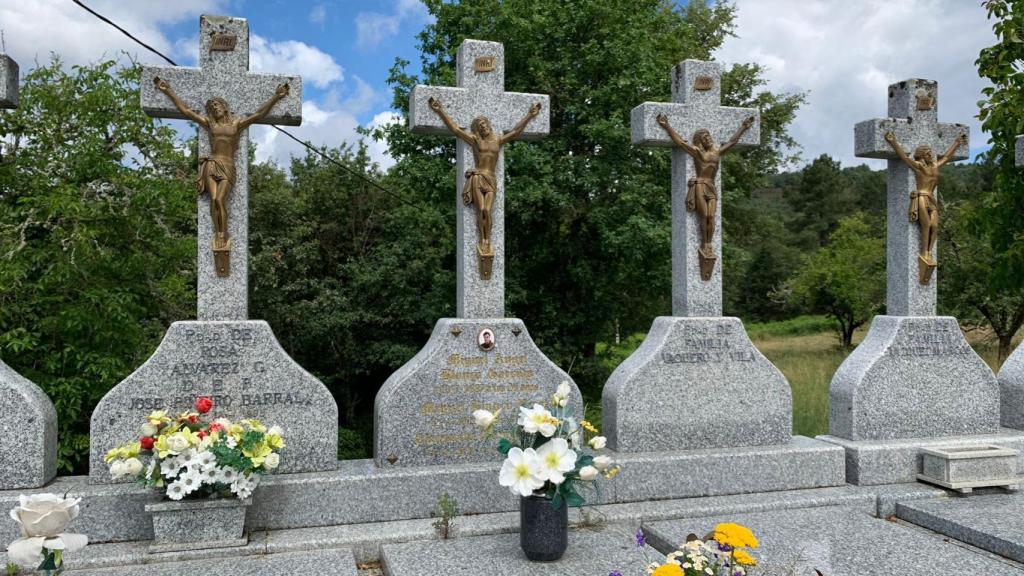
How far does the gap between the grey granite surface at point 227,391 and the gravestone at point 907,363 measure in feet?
13.4

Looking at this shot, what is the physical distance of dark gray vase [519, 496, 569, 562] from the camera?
168 inches

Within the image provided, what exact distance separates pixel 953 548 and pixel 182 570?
433 centimetres

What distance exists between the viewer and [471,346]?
5477mm

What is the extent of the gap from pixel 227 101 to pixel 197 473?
2.51 metres

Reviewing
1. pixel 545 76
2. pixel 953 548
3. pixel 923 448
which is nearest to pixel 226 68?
pixel 953 548

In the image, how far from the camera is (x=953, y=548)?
446 centimetres

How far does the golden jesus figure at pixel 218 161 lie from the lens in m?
5.13

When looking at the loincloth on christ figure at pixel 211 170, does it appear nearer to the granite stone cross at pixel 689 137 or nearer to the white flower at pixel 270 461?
the white flower at pixel 270 461

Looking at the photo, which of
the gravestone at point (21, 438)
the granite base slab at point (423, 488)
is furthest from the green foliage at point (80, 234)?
the granite base slab at point (423, 488)

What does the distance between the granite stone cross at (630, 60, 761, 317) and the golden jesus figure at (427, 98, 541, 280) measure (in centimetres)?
125

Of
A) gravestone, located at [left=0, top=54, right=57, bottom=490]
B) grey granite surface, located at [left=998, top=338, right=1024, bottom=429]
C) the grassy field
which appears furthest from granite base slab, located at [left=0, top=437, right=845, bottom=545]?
the grassy field

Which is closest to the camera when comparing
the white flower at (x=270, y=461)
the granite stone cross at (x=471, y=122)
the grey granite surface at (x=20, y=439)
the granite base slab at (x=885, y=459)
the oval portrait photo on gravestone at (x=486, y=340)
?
the white flower at (x=270, y=461)

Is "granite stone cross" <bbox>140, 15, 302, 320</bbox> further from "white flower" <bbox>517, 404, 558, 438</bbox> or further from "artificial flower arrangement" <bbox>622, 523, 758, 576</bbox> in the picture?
"artificial flower arrangement" <bbox>622, 523, 758, 576</bbox>

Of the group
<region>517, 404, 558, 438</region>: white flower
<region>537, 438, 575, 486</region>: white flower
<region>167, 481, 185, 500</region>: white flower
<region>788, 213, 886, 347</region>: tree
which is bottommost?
<region>167, 481, 185, 500</region>: white flower
